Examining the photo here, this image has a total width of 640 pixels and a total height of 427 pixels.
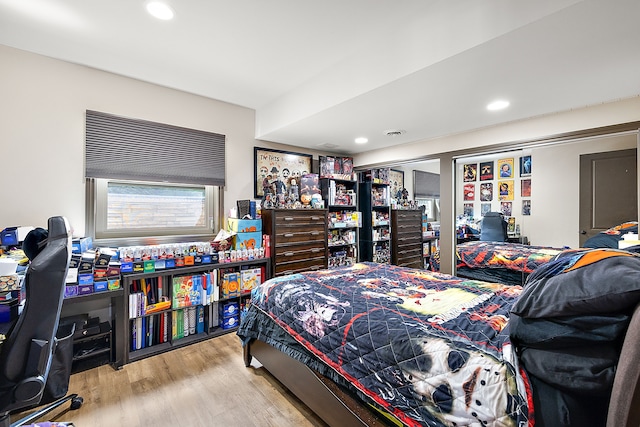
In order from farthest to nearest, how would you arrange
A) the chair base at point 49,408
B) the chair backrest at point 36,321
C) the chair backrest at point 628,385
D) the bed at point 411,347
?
the chair base at point 49,408, the chair backrest at point 36,321, the bed at point 411,347, the chair backrest at point 628,385

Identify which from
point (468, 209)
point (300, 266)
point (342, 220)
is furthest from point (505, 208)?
point (300, 266)

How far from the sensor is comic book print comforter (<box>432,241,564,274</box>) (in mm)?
2693

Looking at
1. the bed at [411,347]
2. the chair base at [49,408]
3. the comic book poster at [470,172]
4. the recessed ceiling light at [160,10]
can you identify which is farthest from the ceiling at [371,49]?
the chair base at [49,408]

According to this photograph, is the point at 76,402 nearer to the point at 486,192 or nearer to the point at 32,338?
the point at 32,338

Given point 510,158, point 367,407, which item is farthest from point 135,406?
point 510,158

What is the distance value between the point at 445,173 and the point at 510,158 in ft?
2.26

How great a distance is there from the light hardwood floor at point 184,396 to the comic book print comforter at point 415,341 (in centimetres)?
40

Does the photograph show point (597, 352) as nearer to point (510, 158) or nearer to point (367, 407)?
point (367, 407)

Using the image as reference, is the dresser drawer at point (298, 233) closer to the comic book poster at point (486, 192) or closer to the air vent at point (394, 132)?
the air vent at point (394, 132)

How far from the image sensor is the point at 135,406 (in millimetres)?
1874

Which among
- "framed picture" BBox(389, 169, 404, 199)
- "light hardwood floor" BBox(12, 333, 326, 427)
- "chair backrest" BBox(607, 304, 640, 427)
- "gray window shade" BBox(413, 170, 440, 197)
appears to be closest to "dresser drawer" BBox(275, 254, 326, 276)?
"light hardwood floor" BBox(12, 333, 326, 427)

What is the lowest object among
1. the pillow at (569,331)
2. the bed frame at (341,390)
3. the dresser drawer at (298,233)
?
the bed frame at (341,390)

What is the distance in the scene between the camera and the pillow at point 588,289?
0.86 meters

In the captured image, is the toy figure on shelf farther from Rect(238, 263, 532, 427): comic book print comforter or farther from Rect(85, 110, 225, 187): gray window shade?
Rect(238, 263, 532, 427): comic book print comforter
